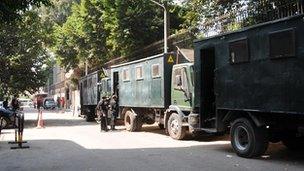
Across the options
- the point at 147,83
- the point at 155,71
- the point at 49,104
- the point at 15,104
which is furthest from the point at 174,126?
the point at 49,104

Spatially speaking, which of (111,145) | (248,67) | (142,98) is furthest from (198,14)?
(248,67)

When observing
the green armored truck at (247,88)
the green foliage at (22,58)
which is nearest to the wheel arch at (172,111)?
the green armored truck at (247,88)

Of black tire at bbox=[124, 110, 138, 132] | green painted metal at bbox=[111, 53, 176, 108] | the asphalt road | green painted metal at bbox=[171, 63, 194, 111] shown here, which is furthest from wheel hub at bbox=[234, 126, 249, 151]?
black tire at bbox=[124, 110, 138, 132]

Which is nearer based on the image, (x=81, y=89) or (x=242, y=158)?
(x=242, y=158)

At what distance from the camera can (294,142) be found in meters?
14.4

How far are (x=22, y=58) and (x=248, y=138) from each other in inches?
908

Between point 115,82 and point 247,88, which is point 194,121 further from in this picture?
point 115,82

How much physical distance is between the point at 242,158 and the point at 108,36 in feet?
78.4

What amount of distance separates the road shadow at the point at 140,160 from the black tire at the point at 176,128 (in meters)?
1.68

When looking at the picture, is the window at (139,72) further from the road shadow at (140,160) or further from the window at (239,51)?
the window at (239,51)

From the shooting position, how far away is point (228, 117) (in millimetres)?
14273

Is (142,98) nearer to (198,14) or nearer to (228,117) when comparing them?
(198,14)

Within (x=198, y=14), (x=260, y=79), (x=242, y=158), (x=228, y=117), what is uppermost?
(x=198, y=14)

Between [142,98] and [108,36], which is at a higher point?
[108,36]
